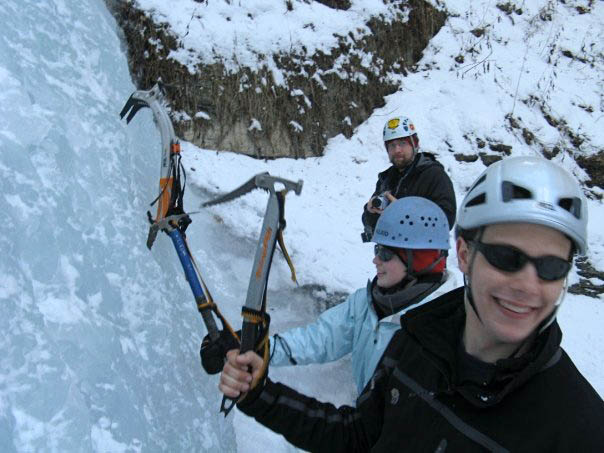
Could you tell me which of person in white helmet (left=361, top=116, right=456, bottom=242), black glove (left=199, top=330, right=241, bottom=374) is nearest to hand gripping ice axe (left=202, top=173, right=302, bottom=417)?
black glove (left=199, top=330, right=241, bottom=374)

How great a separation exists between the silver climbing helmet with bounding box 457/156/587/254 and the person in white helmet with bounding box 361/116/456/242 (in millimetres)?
1917

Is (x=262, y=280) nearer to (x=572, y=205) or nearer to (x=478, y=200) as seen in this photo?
(x=478, y=200)

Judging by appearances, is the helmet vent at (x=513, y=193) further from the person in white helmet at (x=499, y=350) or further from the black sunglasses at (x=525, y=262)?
the black sunglasses at (x=525, y=262)

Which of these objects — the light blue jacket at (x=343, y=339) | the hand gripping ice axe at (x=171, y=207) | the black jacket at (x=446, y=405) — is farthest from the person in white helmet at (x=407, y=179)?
the black jacket at (x=446, y=405)

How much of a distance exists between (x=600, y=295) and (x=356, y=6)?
490 centimetres

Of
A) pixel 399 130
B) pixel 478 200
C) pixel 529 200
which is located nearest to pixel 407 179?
pixel 399 130

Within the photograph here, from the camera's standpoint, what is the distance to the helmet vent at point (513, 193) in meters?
1.15

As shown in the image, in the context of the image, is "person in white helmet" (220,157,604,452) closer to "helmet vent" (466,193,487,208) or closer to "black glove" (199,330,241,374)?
"helmet vent" (466,193,487,208)

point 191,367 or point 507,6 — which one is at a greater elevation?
point 507,6

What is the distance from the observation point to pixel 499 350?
43.9 inches

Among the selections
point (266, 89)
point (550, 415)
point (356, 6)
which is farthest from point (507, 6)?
point (550, 415)

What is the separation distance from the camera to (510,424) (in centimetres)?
98

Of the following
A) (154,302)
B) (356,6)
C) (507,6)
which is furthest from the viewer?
(507,6)

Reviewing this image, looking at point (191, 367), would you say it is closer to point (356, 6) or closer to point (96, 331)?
point (96, 331)
